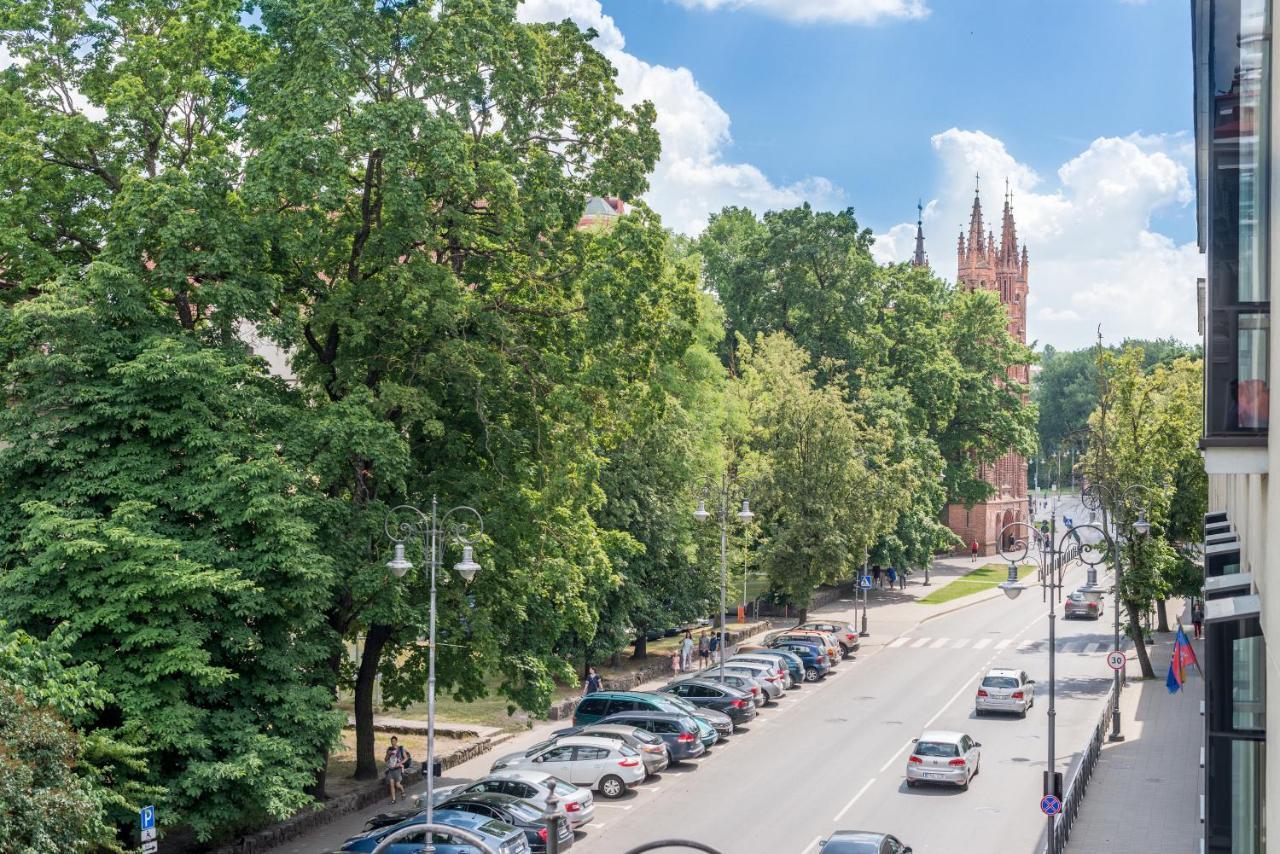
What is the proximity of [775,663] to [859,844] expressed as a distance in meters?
21.9

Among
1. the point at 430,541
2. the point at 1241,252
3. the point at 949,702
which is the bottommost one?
the point at 949,702

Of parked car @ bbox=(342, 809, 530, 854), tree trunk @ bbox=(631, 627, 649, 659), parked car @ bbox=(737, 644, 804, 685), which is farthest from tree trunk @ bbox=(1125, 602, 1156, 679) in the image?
parked car @ bbox=(342, 809, 530, 854)

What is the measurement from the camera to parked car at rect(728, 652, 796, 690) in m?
44.9

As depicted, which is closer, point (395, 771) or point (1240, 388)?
point (1240, 388)

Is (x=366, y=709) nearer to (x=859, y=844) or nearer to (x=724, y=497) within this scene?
(x=859, y=844)

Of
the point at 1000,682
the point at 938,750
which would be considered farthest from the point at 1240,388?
the point at 1000,682

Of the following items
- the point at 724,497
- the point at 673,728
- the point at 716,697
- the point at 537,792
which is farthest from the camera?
the point at 724,497

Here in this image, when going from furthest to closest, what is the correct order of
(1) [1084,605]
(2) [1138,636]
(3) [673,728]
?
(1) [1084,605] → (2) [1138,636] → (3) [673,728]

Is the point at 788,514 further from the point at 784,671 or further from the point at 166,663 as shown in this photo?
the point at 166,663

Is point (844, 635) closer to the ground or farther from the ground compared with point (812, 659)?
farther from the ground

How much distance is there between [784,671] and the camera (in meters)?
45.5

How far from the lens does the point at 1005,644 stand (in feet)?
184

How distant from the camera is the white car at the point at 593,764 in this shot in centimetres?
3120

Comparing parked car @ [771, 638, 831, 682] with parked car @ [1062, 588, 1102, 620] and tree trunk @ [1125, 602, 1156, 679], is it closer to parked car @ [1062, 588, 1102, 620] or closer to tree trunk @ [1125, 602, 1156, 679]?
tree trunk @ [1125, 602, 1156, 679]
